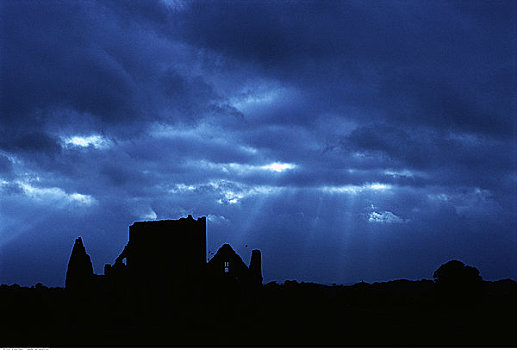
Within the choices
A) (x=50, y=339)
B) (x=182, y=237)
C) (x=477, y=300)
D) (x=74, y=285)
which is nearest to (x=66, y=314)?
(x=74, y=285)

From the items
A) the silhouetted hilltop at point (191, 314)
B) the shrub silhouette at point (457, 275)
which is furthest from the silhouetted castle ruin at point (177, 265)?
the shrub silhouette at point (457, 275)

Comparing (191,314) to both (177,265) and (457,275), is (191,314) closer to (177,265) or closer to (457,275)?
(177,265)

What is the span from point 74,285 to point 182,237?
9544 millimetres

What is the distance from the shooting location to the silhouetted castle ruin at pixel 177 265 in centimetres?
3284

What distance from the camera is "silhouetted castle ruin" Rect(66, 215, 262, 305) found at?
32.8 m

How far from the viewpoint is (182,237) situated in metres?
33.6

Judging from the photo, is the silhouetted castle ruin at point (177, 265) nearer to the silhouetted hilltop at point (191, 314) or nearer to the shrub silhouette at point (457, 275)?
the silhouetted hilltop at point (191, 314)

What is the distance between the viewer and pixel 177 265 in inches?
1312

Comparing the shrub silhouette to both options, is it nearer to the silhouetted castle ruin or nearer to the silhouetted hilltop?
the silhouetted hilltop

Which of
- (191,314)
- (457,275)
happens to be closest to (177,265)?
(191,314)

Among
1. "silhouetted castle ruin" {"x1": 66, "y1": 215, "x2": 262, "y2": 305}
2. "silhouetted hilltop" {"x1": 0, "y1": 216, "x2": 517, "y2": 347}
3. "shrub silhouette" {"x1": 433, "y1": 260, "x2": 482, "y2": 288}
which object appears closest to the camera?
"silhouetted hilltop" {"x1": 0, "y1": 216, "x2": 517, "y2": 347}

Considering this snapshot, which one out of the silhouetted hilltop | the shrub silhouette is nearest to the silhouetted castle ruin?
the silhouetted hilltop

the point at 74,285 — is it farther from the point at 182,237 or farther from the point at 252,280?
the point at 252,280

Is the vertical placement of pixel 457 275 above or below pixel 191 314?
above
